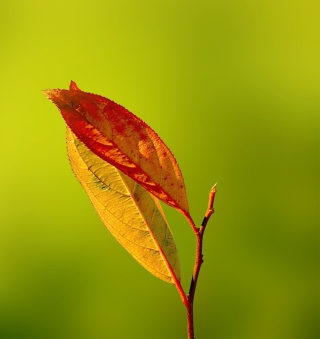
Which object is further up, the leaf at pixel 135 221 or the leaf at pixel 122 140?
the leaf at pixel 122 140

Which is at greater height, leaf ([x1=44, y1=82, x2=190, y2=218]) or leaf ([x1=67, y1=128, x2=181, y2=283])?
leaf ([x1=44, y1=82, x2=190, y2=218])

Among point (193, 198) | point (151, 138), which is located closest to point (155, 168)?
point (151, 138)

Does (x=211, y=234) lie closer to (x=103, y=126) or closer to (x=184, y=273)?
(x=184, y=273)
